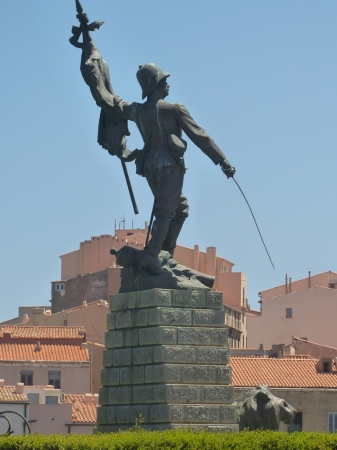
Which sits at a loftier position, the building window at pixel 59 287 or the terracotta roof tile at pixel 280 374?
the building window at pixel 59 287

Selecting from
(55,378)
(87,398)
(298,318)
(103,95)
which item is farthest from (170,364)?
(298,318)

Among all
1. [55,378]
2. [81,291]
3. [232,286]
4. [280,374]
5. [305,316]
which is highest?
[232,286]

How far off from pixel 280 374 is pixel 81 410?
781 centimetres

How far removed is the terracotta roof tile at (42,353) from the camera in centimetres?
6831

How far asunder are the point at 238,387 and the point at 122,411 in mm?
36952

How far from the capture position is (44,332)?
7106 centimetres

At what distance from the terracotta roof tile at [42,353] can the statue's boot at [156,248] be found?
155 ft

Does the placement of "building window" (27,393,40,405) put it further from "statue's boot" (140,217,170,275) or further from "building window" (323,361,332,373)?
"statue's boot" (140,217,170,275)

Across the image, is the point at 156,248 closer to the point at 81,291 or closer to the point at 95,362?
the point at 95,362

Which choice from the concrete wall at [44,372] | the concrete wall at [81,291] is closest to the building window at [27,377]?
the concrete wall at [44,372]

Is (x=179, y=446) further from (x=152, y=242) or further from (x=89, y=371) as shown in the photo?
(x=89, y=371)

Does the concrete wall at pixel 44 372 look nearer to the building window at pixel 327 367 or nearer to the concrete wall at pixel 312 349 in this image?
the building window at pixel 327 367

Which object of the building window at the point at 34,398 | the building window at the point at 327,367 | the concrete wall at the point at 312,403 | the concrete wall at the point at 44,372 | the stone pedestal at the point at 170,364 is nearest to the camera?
the stone pedestal at the point at 170,364


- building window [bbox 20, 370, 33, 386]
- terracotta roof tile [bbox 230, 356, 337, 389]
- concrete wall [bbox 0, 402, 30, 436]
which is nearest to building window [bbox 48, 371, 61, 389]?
building window [bbox 20, 370, 33, 386]
